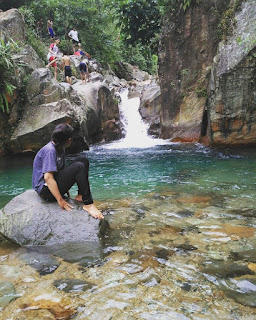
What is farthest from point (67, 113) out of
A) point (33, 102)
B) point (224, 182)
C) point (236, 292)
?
point (236, 292)

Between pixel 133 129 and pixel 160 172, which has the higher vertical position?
pixel 133 129

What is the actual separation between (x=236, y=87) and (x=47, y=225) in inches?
345

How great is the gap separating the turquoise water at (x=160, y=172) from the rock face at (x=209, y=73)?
3.65 feet

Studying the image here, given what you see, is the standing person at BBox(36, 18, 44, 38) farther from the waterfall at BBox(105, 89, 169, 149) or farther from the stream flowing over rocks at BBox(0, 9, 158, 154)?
the stream flowing over rocks at BBox(0, 9, 158, 154)

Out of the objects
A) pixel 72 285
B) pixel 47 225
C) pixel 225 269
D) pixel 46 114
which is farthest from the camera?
pixel 46 114

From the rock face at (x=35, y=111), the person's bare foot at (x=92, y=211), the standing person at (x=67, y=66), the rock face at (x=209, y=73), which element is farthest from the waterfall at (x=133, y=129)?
the person's bare foot at (x=92, y=211)

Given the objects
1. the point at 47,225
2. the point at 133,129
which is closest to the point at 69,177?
the point at 47,225

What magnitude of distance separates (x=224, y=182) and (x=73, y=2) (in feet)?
66.0

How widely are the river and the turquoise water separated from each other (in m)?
0.09

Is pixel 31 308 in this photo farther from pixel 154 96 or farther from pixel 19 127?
pixel 154 96

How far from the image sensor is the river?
236 cm

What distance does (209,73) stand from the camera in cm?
1241

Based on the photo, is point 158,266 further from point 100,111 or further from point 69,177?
point 100,111

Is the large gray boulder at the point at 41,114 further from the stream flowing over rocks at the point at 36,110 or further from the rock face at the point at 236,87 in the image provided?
the rock face at the point at 236,87
